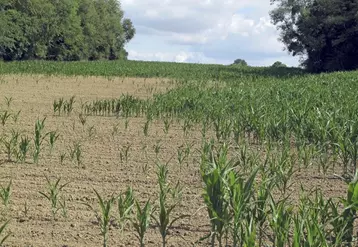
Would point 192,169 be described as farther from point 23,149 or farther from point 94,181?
point 23,149

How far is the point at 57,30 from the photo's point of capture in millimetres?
61938

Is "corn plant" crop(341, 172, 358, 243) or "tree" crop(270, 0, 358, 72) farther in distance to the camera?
"tree" crop(270, 0, 358, 72)

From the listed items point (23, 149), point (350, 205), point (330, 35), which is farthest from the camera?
point (330, 35)

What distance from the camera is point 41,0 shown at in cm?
5994

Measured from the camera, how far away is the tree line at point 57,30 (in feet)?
173

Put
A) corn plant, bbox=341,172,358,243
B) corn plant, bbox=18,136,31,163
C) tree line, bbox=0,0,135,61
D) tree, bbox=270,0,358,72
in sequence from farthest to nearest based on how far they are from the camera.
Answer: tree line, bbox=0,0,135,61, tree, bbox=270,0,358,72, corn plant, bbox=18,136,31,163, corn plant, bbox=341,172,358,243

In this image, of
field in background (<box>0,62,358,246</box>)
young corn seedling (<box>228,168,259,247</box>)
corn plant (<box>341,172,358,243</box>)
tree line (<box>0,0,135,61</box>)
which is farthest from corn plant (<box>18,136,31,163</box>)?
tree line (<box>0,0,135,61</box>)

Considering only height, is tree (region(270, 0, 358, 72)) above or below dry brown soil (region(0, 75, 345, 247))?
above

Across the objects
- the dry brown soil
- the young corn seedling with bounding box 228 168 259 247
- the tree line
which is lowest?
the dry brown soil

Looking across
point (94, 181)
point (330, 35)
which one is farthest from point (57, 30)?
point (94, 181)

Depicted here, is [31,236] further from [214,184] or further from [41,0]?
[41,0]

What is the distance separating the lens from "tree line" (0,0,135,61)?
52.8 m

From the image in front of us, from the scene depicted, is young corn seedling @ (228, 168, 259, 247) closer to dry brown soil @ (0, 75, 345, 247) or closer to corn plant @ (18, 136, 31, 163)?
dry brown soil @ (0, 75, 345, 247)

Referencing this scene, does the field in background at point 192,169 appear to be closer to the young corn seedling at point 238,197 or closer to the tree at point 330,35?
the young corn seedling at point 238,197
